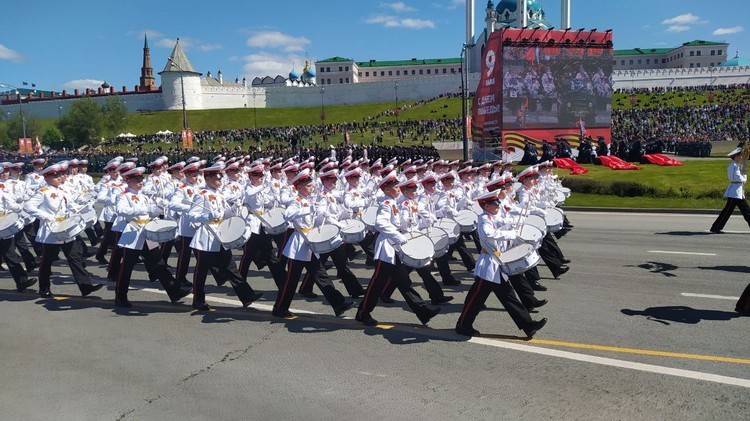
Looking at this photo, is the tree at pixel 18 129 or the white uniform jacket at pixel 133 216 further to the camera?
the tree at pixel 18 129

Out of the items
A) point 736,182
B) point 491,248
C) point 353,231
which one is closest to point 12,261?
point 353,231

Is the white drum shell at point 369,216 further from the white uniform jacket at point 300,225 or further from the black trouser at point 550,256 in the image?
the black trouser at point 550,256

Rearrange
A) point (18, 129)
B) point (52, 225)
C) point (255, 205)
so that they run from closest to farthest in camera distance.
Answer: point (52, 225) → point (255, 205) → point (18, 129)

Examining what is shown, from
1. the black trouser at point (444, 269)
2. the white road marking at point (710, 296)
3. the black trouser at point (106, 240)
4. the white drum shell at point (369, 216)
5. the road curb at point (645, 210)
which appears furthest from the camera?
the road curb at point (645, 210)

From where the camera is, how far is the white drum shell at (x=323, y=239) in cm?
726

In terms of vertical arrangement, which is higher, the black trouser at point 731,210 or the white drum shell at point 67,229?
the white drum shell at point 67,229

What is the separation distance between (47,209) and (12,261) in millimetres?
1484

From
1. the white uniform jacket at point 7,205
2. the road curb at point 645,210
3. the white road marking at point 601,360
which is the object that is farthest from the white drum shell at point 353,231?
the road curb at point 645,210

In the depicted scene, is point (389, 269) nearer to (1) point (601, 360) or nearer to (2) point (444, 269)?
(2) point (444, 269)

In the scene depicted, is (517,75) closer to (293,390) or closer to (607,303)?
(607,303)

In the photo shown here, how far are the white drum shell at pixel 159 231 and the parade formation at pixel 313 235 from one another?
15 millimetres

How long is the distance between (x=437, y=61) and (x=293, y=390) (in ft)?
432

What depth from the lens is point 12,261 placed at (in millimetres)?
9422

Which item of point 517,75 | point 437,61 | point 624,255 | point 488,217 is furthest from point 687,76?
point 488,217
